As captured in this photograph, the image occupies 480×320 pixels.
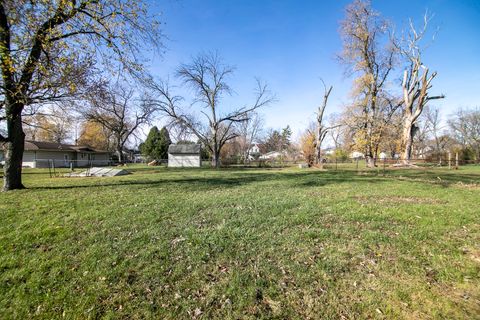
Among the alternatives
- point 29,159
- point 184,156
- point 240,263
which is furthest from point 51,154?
point 240,263

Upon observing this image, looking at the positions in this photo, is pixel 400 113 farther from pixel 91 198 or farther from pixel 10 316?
pixel 10 316

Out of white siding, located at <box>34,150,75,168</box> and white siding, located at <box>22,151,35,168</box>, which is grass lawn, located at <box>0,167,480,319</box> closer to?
white siding, located at <box>34,150,75,168</box>

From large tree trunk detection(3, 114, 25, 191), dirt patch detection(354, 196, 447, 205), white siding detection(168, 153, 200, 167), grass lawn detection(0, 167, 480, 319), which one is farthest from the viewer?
white siding detection(168, 153, 200, 167)

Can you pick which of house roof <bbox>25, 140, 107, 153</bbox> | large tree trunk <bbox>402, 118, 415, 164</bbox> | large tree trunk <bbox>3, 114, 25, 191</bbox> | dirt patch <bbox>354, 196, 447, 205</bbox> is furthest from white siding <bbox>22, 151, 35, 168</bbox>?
large tree trunk <bbox>402, 118, 415, 164</bbox>

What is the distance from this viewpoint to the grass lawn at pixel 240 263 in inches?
99.3

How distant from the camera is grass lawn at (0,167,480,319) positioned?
2.52 meters

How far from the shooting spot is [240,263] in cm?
340

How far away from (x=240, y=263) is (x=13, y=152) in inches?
422

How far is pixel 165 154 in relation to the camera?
4638cm

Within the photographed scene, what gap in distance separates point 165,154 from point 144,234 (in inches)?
1736

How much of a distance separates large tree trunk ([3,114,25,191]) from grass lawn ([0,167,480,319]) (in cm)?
443

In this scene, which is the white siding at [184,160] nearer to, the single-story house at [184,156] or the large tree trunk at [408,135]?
the single-story house at [184,156]

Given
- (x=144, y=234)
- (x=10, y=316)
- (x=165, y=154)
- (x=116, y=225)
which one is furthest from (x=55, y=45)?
(x=165, y=154)

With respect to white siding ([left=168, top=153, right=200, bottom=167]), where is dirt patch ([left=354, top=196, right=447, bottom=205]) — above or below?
below
